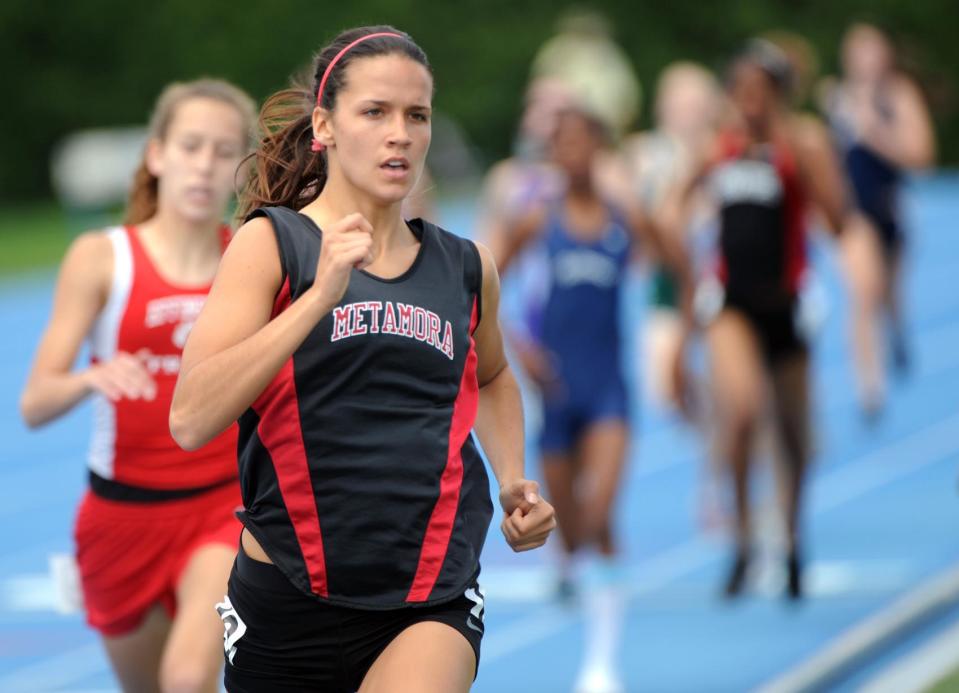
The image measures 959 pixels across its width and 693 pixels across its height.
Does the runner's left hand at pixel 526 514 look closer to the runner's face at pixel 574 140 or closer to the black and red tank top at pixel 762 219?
the runner's face at pixel 574 140

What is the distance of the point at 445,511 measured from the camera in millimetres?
3969

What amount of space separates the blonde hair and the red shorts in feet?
2.85

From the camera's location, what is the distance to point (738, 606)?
926cm

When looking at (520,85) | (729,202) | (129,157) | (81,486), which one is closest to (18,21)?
(129,157)

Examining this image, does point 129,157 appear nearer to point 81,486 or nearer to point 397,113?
point 81,486

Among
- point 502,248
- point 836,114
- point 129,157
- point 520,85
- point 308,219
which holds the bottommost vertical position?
point 308,219

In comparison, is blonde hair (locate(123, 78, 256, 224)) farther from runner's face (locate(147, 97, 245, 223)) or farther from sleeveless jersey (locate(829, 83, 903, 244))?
sleeveless jersey (locate(829, 83, 903, 244))

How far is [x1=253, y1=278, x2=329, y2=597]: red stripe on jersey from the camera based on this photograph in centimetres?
385

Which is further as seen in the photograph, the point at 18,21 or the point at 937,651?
the point at 18,21

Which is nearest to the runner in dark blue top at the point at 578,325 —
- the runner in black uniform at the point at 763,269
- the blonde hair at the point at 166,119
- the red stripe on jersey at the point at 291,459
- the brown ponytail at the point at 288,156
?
the runner in black uniform at the point at 763,269

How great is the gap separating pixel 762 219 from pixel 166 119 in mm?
3805

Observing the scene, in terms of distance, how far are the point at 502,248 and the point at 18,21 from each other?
24946 mm

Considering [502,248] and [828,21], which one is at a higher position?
[828,21]

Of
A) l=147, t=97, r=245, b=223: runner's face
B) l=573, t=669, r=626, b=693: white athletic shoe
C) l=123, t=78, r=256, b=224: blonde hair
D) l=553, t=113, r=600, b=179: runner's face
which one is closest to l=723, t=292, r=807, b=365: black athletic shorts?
l=553, t=113, r=600, b=179: runner's face
